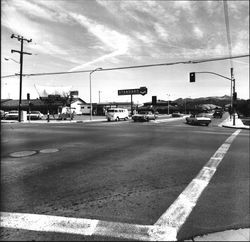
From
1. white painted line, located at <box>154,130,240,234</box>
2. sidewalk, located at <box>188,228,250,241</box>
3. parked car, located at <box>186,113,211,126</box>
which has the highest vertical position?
parked car, located at <box>186,113,211,126</box>

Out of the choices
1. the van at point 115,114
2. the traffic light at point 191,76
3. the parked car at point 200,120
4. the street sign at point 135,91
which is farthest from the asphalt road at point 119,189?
the street sign at point 135,91

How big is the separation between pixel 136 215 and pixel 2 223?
88.2 inches

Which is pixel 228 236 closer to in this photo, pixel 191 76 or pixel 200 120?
pixel 191 76

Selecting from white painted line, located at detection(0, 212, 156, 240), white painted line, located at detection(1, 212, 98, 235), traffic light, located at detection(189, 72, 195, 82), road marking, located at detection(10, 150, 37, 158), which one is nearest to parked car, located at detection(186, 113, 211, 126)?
traffic light, located at detection(189, 72, 195, 82)

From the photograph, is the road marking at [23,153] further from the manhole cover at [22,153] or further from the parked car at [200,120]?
the parked car at [200,120]

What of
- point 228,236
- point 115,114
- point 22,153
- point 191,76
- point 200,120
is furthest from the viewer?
point 115,114

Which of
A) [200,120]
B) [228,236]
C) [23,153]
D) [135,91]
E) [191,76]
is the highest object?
[135,91]

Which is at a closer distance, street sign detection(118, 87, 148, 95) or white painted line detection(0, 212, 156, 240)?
white painted line detection(0, 212, 156, 240)

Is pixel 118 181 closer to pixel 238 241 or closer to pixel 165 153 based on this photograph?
pixel 238 241

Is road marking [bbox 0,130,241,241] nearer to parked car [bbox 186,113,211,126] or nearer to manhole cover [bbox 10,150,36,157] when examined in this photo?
manhole cover [bbox 10,150,36,157]

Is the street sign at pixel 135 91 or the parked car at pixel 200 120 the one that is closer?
the parked car at pixel 200 120

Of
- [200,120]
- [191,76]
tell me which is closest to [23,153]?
[191,76]

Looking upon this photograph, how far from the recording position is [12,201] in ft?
18.1

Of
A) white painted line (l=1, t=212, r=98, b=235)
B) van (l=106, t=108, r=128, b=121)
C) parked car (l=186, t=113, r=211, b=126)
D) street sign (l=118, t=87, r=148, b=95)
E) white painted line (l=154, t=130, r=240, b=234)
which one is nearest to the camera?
white painted line (l=1, t=212, r=98, b=235)
